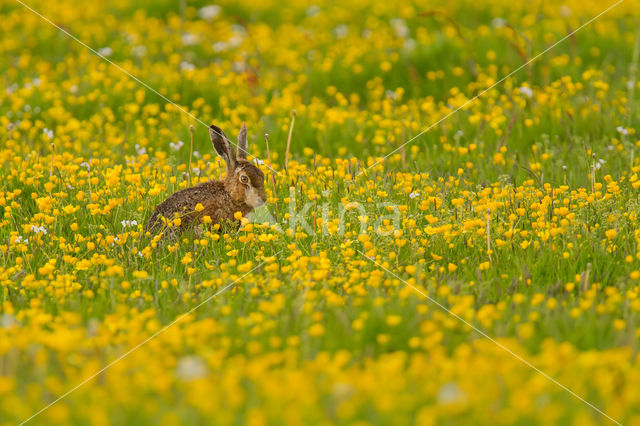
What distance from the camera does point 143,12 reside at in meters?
14.0

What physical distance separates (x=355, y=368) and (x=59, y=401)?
1378 millimetres

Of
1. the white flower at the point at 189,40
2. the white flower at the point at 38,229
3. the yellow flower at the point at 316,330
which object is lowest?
the white flower at the point at 189,40

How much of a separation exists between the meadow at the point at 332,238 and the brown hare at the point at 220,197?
0.15m

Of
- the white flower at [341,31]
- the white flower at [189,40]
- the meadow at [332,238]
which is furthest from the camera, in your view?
the white flower at [341,31]

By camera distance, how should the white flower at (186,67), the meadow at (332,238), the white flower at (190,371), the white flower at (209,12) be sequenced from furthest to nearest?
the white flower at (209,12), the white flower at (186,67), the meadow at (332,238), the white flower at (190,371)

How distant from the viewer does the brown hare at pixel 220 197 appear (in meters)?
6.21

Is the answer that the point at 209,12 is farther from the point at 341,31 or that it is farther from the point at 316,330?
the point at 316,330

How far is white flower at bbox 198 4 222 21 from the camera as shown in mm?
13396

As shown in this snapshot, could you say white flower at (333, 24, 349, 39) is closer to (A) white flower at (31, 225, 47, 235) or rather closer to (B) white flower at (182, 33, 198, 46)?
(B) white flower at (182, 33, 198, 46)

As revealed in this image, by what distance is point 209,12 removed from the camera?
44.0 ft

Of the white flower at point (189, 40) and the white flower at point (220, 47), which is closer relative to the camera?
the white flower at point (220, 47)

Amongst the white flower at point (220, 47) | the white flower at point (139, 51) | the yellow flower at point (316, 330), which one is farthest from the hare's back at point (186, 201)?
the white flower at point (220, 47)

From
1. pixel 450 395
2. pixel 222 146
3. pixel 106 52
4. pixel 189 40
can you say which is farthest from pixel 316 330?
pixel 189 40

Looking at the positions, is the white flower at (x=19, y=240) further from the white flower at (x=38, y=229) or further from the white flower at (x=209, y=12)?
the white flower at (x=209, y=12)
